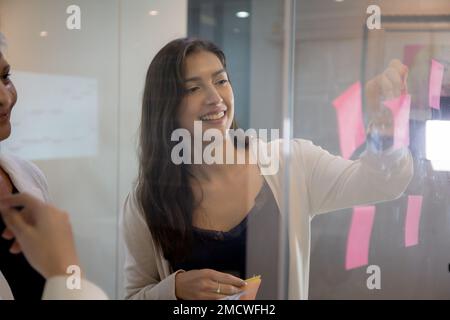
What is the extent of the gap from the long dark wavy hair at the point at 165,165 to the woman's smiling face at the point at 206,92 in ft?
0.06

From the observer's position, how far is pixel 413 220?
1498mm

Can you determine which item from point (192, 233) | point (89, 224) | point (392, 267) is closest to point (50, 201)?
point (89, 224)

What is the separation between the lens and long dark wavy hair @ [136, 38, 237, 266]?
1.43 meters

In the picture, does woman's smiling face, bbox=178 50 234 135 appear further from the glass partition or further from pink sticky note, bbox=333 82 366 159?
pink sticky note, bbox=333 82 366 159

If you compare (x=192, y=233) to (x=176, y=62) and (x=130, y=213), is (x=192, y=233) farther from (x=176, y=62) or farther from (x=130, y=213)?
(x=176, y=62)

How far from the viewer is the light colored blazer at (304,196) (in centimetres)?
147

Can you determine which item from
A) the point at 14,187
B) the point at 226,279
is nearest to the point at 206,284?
the point at 226,279

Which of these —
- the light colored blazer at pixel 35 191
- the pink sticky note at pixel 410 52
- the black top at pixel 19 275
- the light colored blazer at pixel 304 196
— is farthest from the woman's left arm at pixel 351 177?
the black top at pixel 19 275

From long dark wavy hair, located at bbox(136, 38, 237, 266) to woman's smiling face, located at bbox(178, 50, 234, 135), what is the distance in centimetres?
2

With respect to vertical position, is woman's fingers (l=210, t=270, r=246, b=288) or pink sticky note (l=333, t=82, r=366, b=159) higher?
pink sticky note (l=333, t=82, r=366, b=159)

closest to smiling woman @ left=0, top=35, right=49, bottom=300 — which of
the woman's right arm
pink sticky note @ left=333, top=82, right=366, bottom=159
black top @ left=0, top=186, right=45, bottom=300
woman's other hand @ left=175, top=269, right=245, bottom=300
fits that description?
black top @ left=0, top=186, right=45, bottom=300

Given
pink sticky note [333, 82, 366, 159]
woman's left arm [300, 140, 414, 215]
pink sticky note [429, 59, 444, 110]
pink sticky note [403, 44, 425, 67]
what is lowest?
woman's left arm [300, 140, 414, 215]

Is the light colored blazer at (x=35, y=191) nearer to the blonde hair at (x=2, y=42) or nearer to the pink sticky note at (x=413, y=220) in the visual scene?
the blonde hair at (x=2, y=42)
